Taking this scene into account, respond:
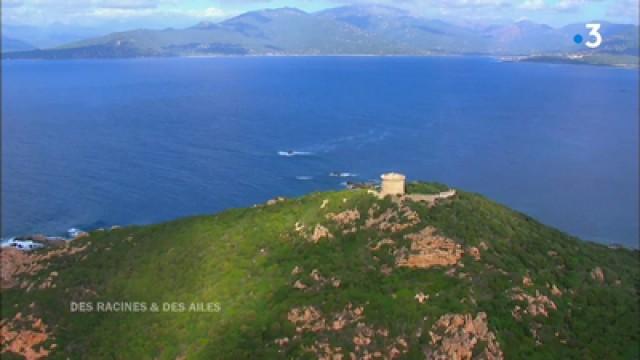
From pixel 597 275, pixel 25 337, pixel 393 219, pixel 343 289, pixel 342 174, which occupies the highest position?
pixel 393 219

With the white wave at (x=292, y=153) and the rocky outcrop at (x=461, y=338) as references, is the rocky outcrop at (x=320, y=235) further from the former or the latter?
the white wave at (x=292, y=153)

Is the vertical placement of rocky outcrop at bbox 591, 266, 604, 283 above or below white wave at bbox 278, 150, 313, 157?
above

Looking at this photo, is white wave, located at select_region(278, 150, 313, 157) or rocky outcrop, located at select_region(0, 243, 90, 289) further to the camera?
white wave, located at select_region(278, 150, 313, 157)

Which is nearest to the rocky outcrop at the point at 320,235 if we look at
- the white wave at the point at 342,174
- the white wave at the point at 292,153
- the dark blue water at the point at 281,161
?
the dark blue water at the point at 281,161

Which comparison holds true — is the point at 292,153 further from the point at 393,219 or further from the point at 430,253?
the point at 430,253

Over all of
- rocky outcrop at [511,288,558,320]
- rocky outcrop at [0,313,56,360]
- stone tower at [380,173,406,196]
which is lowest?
rocky outcrop at [0,313,56,360]

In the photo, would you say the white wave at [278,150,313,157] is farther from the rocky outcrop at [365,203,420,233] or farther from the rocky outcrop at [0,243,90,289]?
the rocky outcrop at [365,203,420,233]

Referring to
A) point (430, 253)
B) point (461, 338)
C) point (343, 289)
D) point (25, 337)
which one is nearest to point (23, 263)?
point (25, 337)

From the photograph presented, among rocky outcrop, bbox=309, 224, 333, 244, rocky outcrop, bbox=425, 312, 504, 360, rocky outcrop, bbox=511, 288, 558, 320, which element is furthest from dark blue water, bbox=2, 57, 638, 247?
rocky outcrop, bbox=425, 312, 504, 360
